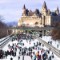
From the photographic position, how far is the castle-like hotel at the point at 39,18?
2.42 metres

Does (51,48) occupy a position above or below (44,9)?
below

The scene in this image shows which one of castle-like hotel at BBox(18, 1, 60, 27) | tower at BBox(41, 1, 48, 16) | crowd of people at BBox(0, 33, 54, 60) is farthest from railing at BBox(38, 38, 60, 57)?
tower at BBox(41, 1, 48, 16)

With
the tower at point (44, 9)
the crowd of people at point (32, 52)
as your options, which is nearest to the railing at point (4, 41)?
the crowd of people at point (32, 52)

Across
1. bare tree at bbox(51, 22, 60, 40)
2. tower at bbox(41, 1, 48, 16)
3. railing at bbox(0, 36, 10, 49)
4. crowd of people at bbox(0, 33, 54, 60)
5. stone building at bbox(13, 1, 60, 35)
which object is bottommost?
crowd of people at bbox(0, 33, 54, 60)

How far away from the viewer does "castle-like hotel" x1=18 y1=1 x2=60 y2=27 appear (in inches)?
95.4

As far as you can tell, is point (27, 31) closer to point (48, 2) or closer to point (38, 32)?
point (38, 32)

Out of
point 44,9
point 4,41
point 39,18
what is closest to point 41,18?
point 39,18

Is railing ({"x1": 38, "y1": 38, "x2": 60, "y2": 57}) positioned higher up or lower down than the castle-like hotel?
lower down

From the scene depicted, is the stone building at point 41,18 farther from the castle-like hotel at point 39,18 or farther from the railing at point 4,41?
the railing at point 4,41

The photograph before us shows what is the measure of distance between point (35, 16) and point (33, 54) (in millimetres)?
399

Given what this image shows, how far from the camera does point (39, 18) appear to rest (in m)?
2.44

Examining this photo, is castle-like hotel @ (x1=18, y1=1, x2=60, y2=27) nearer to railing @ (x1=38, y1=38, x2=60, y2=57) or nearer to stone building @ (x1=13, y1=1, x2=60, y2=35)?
stone building @ (x1=13, y1=1, x2=60, y2=35)

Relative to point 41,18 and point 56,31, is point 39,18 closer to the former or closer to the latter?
point 41,18

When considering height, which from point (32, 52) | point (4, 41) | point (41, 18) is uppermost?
point (41, 18)
